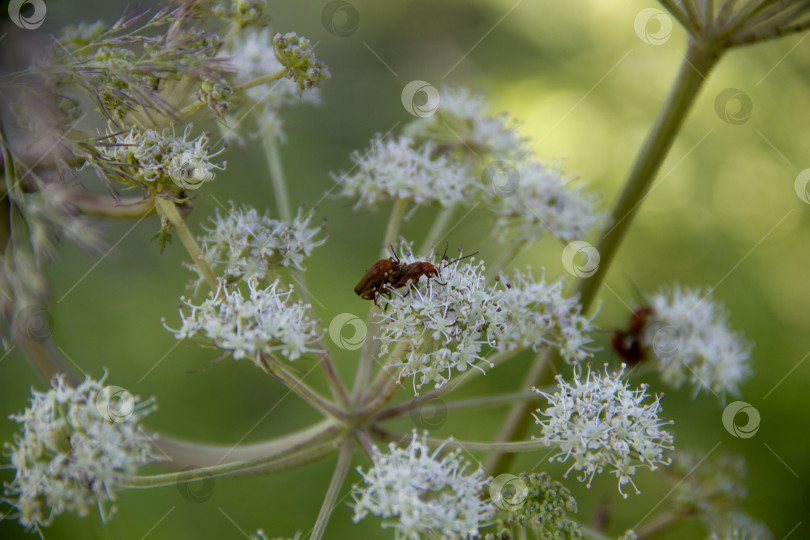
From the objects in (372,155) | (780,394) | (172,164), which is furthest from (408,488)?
(780,394)

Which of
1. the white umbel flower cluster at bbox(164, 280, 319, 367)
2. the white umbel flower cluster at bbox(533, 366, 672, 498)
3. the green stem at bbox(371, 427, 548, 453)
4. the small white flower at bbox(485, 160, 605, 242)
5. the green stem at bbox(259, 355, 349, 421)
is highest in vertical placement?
the small white flower at bbox(485, 160, 605, 242)

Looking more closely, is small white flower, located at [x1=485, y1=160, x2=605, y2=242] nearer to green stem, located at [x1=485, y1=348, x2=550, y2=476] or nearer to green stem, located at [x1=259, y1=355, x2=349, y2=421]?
green stem, located at [x1=485, y1=348, x2=550, y2=476]

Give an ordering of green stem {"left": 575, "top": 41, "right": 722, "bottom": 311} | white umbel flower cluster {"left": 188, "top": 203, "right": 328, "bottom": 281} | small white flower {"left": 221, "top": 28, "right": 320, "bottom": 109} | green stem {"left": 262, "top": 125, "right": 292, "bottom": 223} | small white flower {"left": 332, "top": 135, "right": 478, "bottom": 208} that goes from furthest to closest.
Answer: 1. small white flower {"left": 221, "top": 28, "right": 320, "bottom": 109}
2. green stem {"left": 262, "top": 125, "right": 292, "bottom": 223}
3. small white flower {"left": 332, "top": 135, "right": 478, "bottom": 208}
4. green stem {"left": 575, "top": 41, "right": 722, "bottom": 311}
5. white umbel flower cluster {"left": 188, "top": 203, "right": 328, "bottom": 281}

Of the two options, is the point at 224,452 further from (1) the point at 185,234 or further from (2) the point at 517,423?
(2) the point at 517,423

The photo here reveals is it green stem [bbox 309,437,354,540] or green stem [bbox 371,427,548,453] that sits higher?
green stem [bbox 309,437,354,540]

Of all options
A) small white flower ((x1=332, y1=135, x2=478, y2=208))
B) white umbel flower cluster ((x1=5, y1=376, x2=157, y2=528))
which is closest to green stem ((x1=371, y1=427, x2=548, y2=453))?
white umbel flower cluster ((x1=5, y1=376, x2=157, y2=528))

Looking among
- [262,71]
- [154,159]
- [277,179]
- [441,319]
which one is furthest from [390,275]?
[262,71]
